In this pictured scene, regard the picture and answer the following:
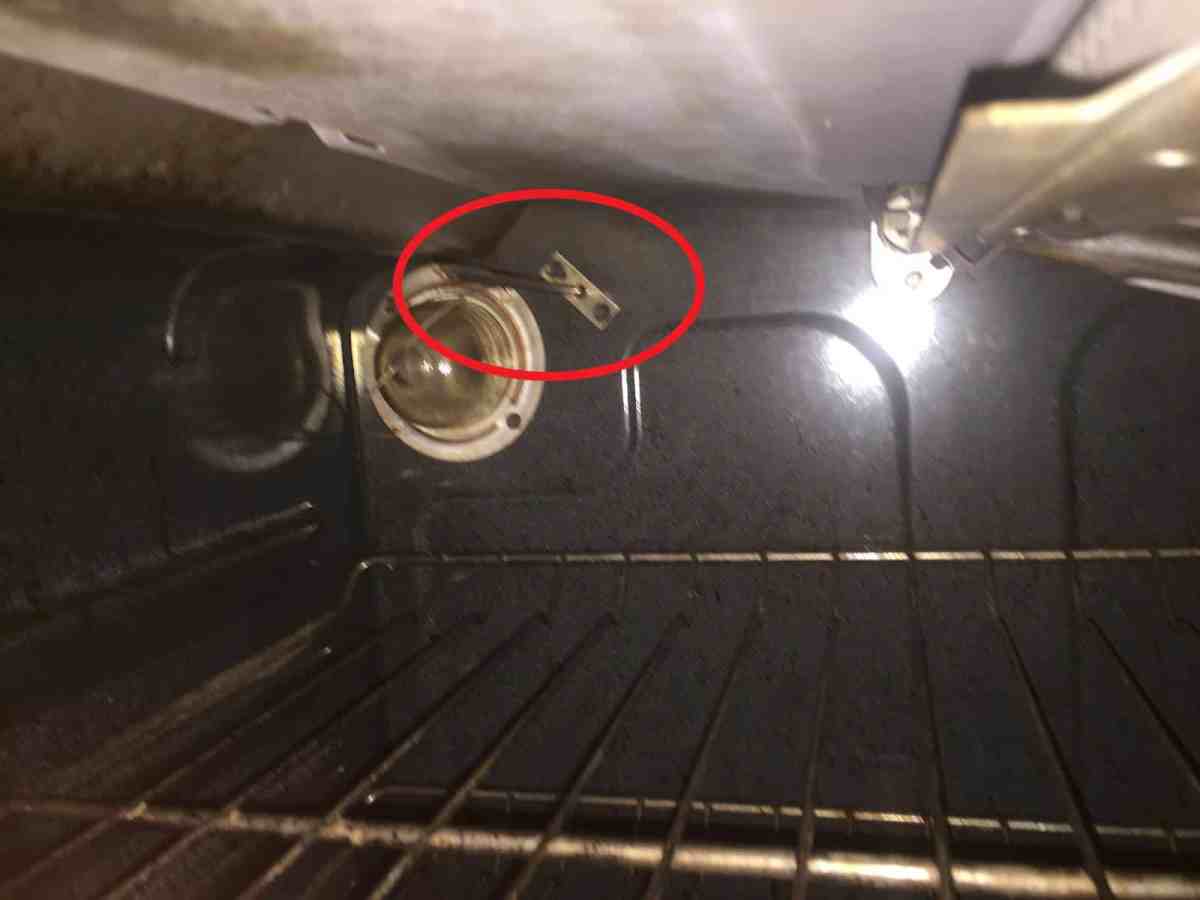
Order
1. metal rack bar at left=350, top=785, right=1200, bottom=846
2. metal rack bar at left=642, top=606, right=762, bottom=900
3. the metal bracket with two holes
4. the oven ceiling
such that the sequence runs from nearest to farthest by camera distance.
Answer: the oven ceiling < metal rack bar at left=642, top=606, right=762, bottom=900 < metal rack bar at left=350, top=785, right=1200, bottom=846 < the metal bracket with two holes

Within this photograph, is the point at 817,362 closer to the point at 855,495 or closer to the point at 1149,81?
the point at 855,495

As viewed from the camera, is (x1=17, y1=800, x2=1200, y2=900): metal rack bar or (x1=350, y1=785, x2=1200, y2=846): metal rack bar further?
(x1=350, y1=785, x2=1200, y2=846): metal rack bar

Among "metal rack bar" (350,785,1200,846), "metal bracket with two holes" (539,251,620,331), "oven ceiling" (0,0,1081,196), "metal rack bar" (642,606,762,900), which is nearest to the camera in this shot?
"oven ceiling" (0,0,1081,196)

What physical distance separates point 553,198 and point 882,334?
42cm

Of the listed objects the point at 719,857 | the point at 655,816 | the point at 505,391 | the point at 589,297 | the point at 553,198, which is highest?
the point at 553,198

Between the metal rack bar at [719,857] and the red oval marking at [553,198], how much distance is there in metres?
0.62

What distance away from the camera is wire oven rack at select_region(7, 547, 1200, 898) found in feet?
1.87

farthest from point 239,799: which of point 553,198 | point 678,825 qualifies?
point 553,198

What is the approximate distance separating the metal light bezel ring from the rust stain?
2.04 ft

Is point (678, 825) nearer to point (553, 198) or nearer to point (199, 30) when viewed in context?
point (199, 30)

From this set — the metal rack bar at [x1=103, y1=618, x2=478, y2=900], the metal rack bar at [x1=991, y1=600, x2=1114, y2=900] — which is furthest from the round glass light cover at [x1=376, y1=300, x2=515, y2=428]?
the metal rack bar at [x1=991, y1=600, x2=1114, y2=900]

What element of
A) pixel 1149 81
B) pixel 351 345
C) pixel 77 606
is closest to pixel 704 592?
pixel 351 345

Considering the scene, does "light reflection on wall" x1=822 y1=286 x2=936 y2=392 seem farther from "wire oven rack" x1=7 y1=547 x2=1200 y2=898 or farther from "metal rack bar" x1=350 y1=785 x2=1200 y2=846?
"metal rack bar" x1=350 y1=785 x2=1200 y2=846

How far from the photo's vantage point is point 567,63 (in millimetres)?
509
